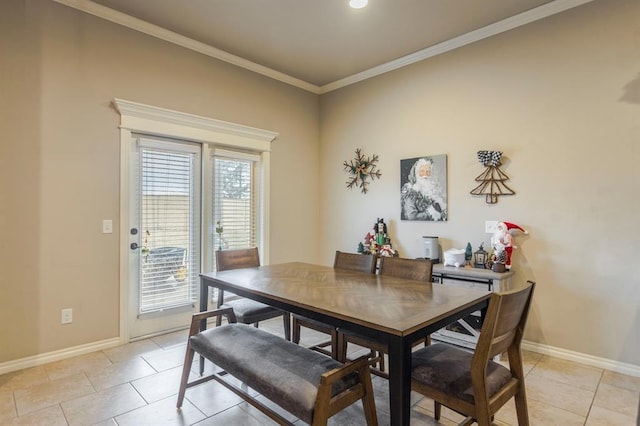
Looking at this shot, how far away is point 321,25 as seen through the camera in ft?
11.1

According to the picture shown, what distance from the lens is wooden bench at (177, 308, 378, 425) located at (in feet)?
4.81

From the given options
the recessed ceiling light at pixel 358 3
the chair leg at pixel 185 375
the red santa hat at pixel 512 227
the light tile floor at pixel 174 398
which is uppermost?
the recessed ceiling light at pixel 358 3

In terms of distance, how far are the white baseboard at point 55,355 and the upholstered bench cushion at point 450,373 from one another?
112 inches

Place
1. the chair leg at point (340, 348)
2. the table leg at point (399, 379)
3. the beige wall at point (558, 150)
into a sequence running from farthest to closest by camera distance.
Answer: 1. the beige wall at point (558, 150)
2. the chair leg at point (340, 348)
3. the table leg at point (399, 379)

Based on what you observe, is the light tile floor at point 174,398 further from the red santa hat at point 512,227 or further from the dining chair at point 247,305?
the red santa hat at point 512,227

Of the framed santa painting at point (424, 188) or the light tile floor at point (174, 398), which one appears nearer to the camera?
the light tile floor at point (174, 398)

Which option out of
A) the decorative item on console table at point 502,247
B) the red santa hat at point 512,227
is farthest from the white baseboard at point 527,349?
the red santa hat at point 512,227

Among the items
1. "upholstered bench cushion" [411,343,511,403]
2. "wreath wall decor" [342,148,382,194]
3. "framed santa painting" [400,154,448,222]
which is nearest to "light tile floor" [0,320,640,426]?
"upholstered bench cushion" [411,343,511,403]

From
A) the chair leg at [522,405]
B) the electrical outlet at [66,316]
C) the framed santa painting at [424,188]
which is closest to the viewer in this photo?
the chair leg at [522,405]

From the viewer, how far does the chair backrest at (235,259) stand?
298cm

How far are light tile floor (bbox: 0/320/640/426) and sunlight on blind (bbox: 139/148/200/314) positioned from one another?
2.46 feet

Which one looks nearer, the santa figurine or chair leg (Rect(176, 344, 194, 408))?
chair leg (Rect(176, 344, 194, 408))

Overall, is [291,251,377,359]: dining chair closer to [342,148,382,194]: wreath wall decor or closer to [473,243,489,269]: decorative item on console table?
[473,243,489,269]: decorative item on console table

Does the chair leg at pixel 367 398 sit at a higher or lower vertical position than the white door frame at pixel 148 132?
lower
